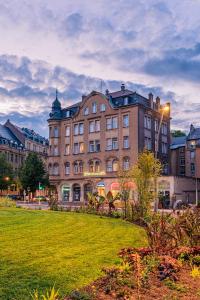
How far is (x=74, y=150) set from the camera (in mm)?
64375

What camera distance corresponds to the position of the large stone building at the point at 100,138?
189ft

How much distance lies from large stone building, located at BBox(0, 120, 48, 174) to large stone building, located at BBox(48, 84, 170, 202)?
3461 centimetres

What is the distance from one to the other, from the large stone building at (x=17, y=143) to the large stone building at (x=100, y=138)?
34.6 m

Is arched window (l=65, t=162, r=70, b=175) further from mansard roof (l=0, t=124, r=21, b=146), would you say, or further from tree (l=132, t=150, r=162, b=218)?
tree (l=132, t=150, r=162, b=218)

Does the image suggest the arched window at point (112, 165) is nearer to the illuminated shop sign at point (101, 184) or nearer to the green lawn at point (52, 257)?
the illuminated shop sign at point (101, 184)

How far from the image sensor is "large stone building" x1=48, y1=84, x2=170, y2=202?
5766 cm

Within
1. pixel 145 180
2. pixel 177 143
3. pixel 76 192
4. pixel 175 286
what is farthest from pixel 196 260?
pixel 177 143

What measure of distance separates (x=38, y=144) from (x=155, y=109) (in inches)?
2345

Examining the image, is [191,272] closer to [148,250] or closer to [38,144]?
[148,250]

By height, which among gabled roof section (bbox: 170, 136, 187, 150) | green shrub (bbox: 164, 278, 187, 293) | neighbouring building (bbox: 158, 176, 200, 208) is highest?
gabled roof section (bbox: 170, 136, 187, 150)

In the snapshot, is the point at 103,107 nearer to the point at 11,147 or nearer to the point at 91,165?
the point at 91,165

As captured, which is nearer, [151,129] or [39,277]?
[39,277]

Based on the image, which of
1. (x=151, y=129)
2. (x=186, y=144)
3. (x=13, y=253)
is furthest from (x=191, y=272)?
(x=186, y=144)

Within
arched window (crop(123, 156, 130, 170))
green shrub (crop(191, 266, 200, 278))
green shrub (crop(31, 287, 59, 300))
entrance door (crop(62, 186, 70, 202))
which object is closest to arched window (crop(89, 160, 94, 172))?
entrance door (crop(62, 186, 70, 202))
